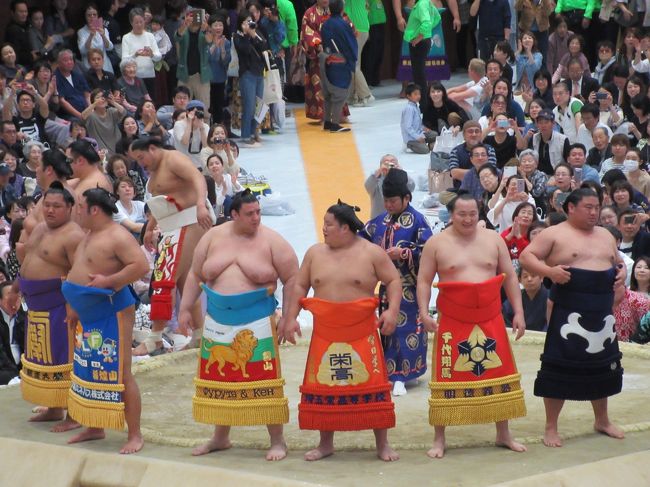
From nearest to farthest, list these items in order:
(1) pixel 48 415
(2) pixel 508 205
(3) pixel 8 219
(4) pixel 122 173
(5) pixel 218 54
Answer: (1) pixel 48 415, (2) pixel 508 205, (3) pixel 8 219, (4) pixel 122 173, (5) pixel 218 54

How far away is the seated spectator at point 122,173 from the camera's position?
360 inches

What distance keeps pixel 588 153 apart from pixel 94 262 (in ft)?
15.9

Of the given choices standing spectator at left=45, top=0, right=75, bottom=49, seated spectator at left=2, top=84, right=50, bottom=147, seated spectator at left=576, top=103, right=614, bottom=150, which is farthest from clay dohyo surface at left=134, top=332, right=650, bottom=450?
standing spectator at left=45, top=0, right=75, bottom=49

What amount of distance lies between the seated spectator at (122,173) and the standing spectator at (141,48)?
2.06 metres

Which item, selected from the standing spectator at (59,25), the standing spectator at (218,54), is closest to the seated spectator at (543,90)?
the standing spectator at (218,54)

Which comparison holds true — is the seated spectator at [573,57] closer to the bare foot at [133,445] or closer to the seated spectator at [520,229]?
the seated spectator at [520,229]

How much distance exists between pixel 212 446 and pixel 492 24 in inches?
318

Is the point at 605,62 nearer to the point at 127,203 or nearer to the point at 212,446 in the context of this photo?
the point at 127,203

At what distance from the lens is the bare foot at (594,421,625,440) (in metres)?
5.50

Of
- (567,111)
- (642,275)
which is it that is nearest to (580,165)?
(567,111)

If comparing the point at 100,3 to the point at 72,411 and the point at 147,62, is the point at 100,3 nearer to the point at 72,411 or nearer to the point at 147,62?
the point at 147,62

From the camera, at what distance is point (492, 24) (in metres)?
12.9

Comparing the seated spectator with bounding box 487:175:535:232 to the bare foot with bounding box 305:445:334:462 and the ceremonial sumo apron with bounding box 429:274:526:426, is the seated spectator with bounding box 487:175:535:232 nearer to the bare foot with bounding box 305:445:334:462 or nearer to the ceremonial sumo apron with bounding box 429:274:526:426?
the ceremonial sumo apron with bounding box 429:274:526:426

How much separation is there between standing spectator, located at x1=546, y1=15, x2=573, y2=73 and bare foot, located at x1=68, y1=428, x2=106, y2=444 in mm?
7679
